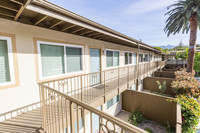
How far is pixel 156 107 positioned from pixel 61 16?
7.68m

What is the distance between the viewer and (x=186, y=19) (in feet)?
30.1

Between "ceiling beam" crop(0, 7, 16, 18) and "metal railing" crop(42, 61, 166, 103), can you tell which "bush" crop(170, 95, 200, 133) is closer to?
"metal railing" crop(42, 61, 166, 103)

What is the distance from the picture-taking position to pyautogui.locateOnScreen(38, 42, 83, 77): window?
130 inches

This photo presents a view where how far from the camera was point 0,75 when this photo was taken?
253cm

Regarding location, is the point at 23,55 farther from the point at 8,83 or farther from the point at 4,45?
the point at 8,83

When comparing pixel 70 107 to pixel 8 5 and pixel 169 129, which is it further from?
pixel 169 129

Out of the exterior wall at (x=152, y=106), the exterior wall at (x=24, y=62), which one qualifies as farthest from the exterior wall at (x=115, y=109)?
the exterior wall at (x=24, y=62)

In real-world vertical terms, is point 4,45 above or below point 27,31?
below

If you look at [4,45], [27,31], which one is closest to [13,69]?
[4,45]

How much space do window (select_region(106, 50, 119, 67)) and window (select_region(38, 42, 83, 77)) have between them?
233 centimetres

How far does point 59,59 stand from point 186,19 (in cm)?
1263

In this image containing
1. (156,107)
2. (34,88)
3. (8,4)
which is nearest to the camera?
(8,4)

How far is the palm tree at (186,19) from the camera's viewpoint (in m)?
8.57

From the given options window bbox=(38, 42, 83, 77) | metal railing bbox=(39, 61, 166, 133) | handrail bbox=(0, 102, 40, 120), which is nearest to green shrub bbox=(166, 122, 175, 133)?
metal railing bbox=(39, 61, 166, 133)
